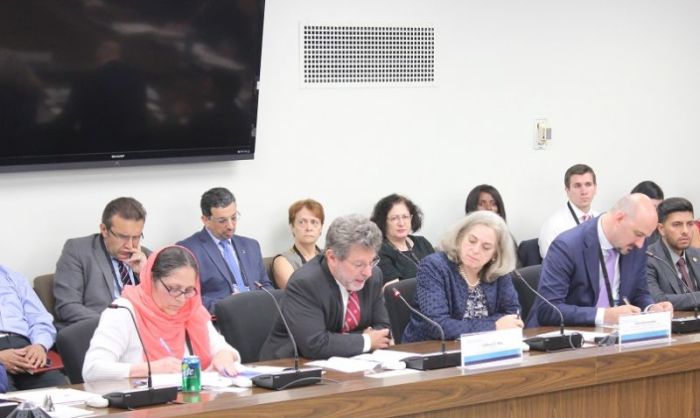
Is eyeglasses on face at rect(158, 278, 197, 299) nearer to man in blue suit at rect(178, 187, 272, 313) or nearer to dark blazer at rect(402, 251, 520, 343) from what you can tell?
dark blazer at rect(402, 251, 520, 343)

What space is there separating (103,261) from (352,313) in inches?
66.1

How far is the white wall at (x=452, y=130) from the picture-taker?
634 centimetres

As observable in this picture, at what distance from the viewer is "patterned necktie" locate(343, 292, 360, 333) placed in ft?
15.3

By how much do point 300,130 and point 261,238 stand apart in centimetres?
67

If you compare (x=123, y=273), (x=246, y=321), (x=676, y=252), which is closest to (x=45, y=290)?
(x=123, y=273)

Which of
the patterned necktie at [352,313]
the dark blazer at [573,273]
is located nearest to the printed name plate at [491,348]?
the patterned necktie at [352,313]

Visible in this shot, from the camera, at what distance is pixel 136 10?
605cm

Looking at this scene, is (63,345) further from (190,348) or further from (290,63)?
(290,63)

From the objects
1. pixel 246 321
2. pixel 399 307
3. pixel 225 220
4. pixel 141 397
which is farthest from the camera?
pixel 225 220

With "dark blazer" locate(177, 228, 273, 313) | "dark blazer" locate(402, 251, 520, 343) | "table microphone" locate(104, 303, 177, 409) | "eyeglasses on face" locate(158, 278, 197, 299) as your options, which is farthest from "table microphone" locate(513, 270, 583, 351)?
"dark blazer" locate(177, 228, 273, 313)

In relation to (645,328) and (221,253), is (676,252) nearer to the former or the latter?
(645,328)

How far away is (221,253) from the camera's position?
628cm

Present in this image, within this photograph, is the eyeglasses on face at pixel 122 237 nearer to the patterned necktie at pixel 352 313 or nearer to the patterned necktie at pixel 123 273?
the patterned necktie at pixel 123 273

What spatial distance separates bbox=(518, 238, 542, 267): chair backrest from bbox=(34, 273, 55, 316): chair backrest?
3.00 m
